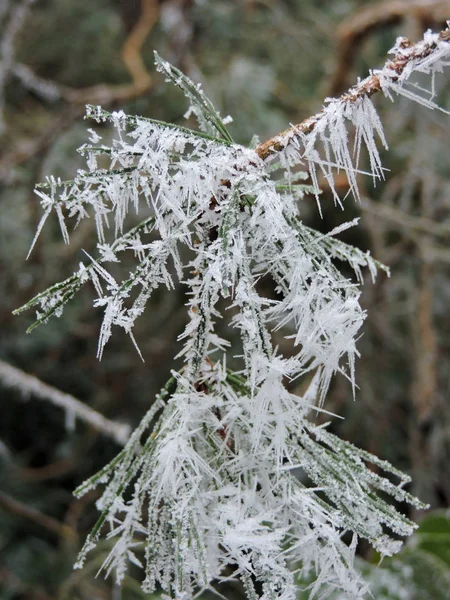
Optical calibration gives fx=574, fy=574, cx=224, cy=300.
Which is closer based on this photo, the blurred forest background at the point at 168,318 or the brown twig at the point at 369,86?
the brown twig at the point at 369,86

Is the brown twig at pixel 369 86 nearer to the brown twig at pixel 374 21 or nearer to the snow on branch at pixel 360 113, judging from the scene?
the snow on branch at pixel 360 113

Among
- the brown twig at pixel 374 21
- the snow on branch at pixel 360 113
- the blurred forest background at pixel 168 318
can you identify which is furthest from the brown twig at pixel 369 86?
the brown twig at pixel 374 21

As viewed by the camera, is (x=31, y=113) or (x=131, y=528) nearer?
(x=131, y=528)

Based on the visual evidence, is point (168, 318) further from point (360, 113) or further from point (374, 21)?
point (360, 113)

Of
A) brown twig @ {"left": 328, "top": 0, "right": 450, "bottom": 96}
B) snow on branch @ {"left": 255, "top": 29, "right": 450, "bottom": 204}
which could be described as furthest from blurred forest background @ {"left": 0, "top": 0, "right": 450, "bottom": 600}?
snow on branch @ {"left": 255, "top": 29, "right": 450, "bottom": 204}

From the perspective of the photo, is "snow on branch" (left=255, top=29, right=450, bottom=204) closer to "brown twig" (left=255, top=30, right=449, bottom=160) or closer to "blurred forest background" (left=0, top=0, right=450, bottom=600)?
"brown twig" (left=255, top=30, right=449, bottom=160)

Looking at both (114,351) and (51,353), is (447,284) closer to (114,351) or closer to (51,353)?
(114,351)

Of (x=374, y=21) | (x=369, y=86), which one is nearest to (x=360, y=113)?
(x=369, y=86)

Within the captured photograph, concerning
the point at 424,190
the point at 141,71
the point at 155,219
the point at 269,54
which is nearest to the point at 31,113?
the point at 141,71
